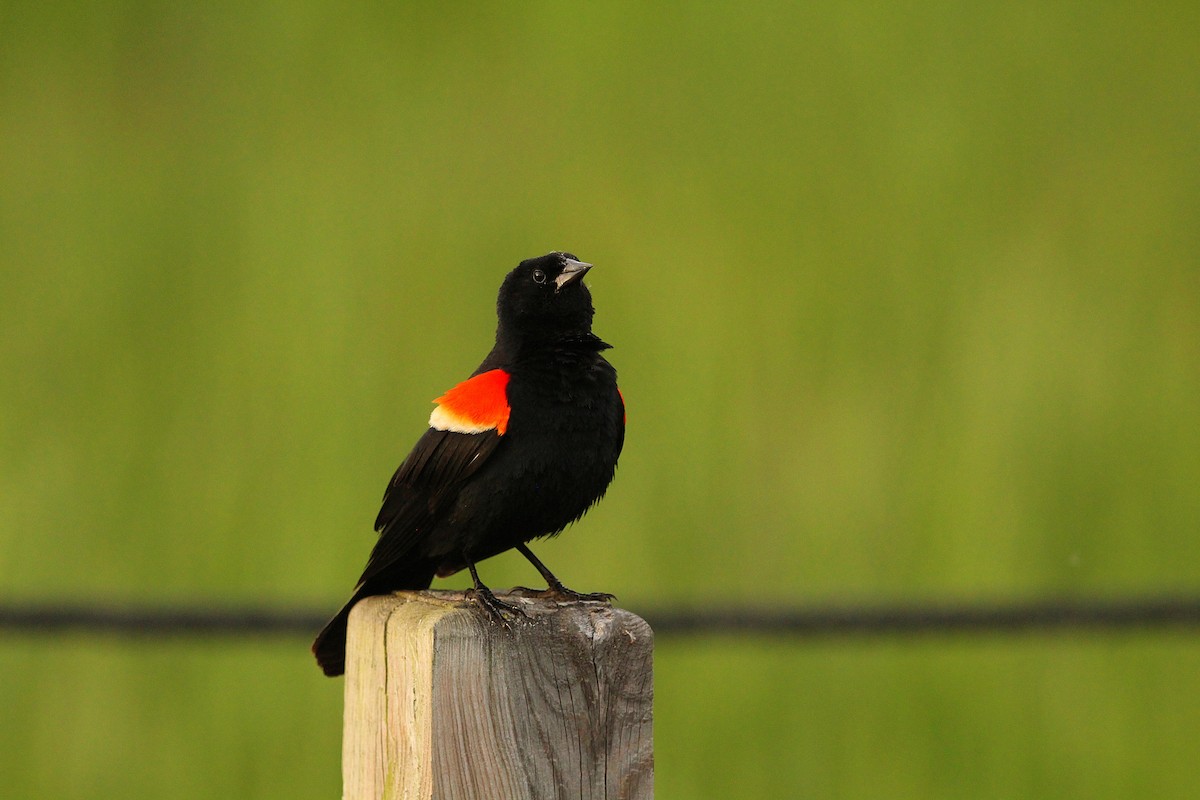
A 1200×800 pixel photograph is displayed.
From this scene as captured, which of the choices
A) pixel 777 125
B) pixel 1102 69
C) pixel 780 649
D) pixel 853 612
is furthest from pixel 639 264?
pixel 1102 69

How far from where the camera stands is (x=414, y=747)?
1370 millimetres

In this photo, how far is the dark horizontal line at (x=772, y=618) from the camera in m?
3.13

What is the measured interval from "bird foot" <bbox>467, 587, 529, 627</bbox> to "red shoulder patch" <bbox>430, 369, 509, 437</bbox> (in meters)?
0.42

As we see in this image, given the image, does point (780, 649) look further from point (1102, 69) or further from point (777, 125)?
point (1102, 69)

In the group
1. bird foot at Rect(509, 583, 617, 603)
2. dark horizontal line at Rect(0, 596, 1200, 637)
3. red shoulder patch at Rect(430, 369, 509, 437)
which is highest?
red shoulder patch at Rect(430, 369, 509, 437)

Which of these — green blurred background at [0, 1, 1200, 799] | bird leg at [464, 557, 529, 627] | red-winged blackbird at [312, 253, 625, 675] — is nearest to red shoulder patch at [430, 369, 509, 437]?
red-winged blackbird at [312, 253, 625, 675]

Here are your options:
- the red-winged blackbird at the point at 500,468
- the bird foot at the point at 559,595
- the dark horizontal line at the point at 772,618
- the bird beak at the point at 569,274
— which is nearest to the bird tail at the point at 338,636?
the red-winged blackbird at the point at 500,468

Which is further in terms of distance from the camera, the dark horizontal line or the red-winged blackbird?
the dark horizontal line

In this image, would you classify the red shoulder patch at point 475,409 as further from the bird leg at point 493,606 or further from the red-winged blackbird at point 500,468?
the bird leg at point 493,606

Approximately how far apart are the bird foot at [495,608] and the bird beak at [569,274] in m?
0.73

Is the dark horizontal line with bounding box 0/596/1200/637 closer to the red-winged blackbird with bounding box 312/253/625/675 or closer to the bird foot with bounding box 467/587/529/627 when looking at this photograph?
the red-winged blackbird with bounding box 312/253/625/675

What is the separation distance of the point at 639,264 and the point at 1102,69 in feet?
7.44

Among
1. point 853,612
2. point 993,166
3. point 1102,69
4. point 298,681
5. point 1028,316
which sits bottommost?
point 298,681

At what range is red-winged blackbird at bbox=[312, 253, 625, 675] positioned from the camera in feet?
6.81
